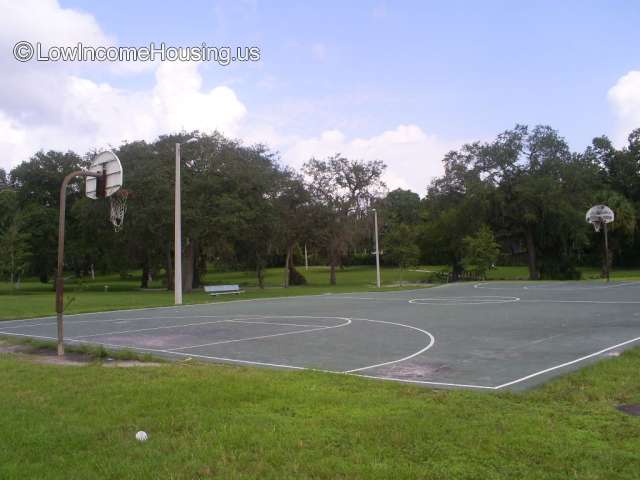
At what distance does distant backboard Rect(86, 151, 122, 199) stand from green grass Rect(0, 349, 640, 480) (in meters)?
4.67

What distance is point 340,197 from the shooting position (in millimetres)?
51344

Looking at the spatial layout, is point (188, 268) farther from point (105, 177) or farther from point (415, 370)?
point (415, 370)

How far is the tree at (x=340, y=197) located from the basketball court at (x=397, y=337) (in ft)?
89.5

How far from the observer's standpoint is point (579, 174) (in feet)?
179

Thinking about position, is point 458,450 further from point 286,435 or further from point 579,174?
point 579,174

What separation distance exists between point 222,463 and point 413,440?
1.70 meters

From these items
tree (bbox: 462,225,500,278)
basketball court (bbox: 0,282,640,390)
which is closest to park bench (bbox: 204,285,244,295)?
basketball court (bbox: 0,282,640,390)

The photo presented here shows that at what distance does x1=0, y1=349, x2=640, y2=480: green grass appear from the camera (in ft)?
14.9

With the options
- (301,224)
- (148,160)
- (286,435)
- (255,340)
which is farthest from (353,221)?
(286,435)

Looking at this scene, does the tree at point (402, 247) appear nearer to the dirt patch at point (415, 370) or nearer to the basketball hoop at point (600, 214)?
the basketball hoop at point (600, 214)

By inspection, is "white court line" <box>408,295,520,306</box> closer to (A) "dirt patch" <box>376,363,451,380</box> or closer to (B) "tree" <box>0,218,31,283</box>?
(A) "dirt patch" <box>376,363,451,380</box>

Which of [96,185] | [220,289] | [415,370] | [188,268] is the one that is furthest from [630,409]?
[188,268]

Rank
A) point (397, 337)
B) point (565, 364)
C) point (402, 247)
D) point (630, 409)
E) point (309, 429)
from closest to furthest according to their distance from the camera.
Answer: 1. point (309, 429)
2. point (630, 409)
3. point (565, 364)
4. point (397, 337)
5. point (402, 247)

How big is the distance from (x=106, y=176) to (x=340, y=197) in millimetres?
39992
